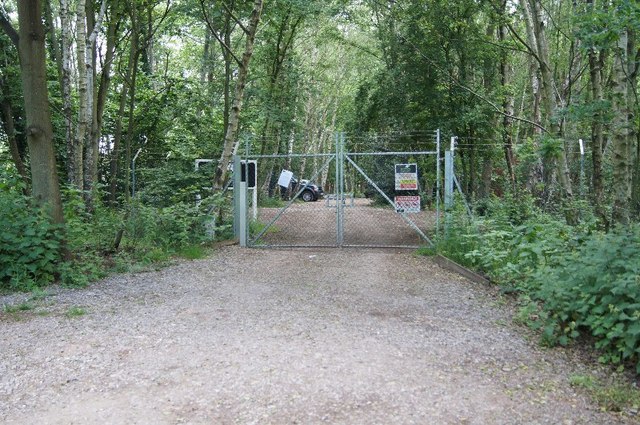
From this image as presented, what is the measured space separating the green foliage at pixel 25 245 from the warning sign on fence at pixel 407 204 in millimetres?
6584

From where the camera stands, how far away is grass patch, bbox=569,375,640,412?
391cm

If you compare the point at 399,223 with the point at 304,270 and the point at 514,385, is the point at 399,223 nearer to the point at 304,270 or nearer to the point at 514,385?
the point at 304,270

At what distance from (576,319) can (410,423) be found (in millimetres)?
2363

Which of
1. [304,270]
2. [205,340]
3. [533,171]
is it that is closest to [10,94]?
[304,270]

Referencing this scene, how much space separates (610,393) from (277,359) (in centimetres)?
262

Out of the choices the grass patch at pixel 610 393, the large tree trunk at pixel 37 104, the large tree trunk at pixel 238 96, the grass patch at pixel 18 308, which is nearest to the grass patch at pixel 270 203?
the large tree trunk at pixel 238 96

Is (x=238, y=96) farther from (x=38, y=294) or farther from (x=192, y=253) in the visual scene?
(x=38, y=294)

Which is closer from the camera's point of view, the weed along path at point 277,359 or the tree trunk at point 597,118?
the weed along path at point 277,359

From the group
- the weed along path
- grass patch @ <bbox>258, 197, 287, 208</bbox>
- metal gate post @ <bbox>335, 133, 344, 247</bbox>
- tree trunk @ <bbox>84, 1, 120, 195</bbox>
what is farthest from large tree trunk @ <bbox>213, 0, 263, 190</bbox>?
grass patch @ <bbox>258, 197, 287, 208</bbox>

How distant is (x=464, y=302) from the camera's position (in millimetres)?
7227

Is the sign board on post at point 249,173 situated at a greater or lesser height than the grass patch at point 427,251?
greater

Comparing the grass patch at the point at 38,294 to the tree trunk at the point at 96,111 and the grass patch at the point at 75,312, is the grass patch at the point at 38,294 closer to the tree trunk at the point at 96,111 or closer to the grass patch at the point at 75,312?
the grass patch at the point at 75,312

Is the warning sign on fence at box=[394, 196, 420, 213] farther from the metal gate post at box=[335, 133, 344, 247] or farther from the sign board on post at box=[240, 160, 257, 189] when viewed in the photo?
the sign board on post at box=[240, 160, 257, 189]

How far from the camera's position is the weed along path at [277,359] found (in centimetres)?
387
